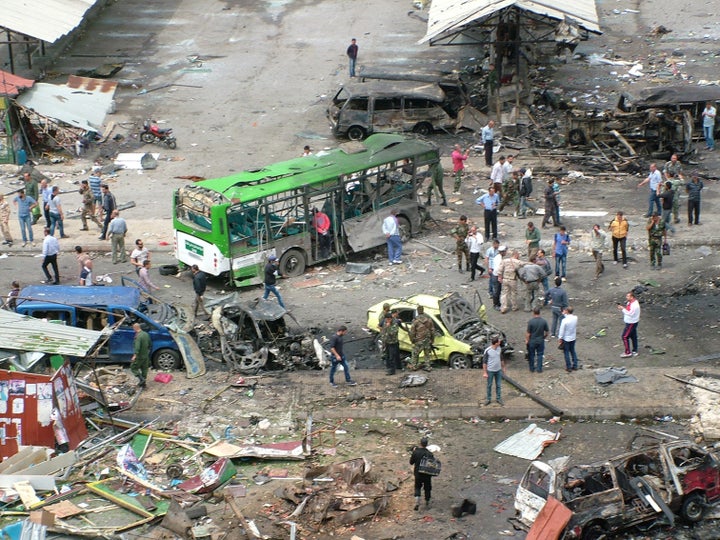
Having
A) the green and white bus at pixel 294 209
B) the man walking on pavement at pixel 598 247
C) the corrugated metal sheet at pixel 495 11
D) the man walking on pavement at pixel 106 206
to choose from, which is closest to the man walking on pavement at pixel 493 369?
the man walking on pavement at pixel 598 247

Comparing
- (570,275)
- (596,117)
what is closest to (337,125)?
(596,117)

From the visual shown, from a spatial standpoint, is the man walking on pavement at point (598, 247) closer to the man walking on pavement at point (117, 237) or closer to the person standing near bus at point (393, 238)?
the person standing near bus at point (393, 238)

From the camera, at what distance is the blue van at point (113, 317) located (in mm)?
22594

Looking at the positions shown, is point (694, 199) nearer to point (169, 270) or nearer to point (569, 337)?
point (569, 337)

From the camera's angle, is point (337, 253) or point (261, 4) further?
point (261, 4)

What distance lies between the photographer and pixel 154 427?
20672mm

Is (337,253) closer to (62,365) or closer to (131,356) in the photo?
(131,356)

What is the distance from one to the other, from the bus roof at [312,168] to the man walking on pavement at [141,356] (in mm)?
5094

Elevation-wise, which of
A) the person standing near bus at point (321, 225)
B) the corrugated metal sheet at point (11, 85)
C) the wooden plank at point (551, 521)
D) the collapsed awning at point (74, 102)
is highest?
the corrugated metal sheet at point (11, 85)

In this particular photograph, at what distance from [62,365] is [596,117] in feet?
61.2

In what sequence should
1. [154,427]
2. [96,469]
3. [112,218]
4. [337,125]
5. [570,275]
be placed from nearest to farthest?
[96,469] < [154,427] < [570,275] < [112,218] < [337,125]

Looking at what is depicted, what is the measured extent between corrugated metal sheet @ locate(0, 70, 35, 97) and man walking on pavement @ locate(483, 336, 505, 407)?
61.8 feet

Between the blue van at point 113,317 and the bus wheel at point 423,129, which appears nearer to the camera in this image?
the blue van at point 113,317

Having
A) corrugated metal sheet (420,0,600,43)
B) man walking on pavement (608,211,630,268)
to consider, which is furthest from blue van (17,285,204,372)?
corrugated metal sheet (420,0,600,43)
